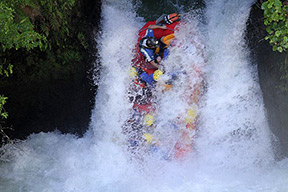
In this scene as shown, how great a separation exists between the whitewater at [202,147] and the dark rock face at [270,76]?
16 centimetres

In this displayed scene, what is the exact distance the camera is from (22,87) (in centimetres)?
444

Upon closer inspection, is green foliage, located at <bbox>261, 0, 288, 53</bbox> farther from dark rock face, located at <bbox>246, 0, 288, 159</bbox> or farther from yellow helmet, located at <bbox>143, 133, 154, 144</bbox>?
yellow helmet, located at <bbox>143, 133, 154, 144</bbox>

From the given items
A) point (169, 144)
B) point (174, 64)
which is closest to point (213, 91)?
point (174, 64)

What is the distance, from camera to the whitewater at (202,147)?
477 cm

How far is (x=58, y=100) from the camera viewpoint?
4922 mm

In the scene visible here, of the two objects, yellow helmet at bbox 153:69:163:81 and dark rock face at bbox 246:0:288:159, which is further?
yellow helmet at bbox 153:69:163:81

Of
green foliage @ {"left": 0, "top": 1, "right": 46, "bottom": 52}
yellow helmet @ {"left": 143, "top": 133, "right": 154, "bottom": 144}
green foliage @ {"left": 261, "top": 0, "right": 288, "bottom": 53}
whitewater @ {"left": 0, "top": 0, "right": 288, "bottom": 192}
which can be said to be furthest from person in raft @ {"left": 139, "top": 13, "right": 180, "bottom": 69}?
green foliage @ {"left": 0, "top": 1, "right": 46, "bottom": 52}

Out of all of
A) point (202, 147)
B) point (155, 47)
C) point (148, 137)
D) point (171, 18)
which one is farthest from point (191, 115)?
point (171, 18)

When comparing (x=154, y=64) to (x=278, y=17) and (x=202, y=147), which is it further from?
(x=278, y=17)

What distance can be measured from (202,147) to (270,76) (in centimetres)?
189

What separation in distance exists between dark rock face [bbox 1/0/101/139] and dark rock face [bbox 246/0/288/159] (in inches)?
126

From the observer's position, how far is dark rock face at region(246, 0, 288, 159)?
4.14 m

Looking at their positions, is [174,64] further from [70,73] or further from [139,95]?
[70,73]

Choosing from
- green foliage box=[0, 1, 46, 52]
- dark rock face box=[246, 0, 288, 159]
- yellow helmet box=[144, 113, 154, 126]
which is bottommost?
dark rock face box=[246, 0, 288, 159]
